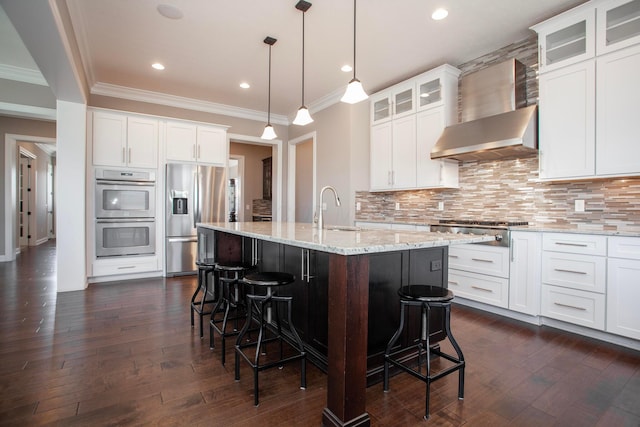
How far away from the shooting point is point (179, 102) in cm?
520

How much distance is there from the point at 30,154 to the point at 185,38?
22.7 feet

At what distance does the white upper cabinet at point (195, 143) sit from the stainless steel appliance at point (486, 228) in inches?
138

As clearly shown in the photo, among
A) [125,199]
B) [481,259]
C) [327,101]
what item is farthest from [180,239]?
[481,259]

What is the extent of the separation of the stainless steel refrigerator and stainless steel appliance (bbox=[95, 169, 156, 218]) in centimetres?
24

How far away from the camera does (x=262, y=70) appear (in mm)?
4160

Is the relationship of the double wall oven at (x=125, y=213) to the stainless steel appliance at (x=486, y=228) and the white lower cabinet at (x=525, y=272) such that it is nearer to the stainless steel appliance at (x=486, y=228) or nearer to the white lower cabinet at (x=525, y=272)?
the stainless steel appliance at (x=486, y=228)

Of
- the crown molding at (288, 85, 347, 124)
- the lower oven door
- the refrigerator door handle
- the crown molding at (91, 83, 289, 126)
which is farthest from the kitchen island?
the crown molding at (91, 83, 289, 126)

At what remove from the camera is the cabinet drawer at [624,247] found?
7.84 ft

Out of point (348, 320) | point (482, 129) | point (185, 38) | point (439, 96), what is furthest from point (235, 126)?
point (348, 320)

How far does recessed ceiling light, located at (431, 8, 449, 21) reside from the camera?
9.39ft

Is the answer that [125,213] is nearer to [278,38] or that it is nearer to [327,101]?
[278,38]

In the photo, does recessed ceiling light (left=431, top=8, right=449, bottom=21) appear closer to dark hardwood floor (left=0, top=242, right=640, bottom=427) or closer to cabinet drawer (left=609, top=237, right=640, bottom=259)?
cabinet drawer (left=609, top=237, right=640, bottom=259)

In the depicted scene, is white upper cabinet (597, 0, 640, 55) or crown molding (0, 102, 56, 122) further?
crown molding (0, 102, 56, 122)

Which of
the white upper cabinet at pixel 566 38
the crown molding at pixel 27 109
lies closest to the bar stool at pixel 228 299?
the white upper cabinet at pixel 566 38
